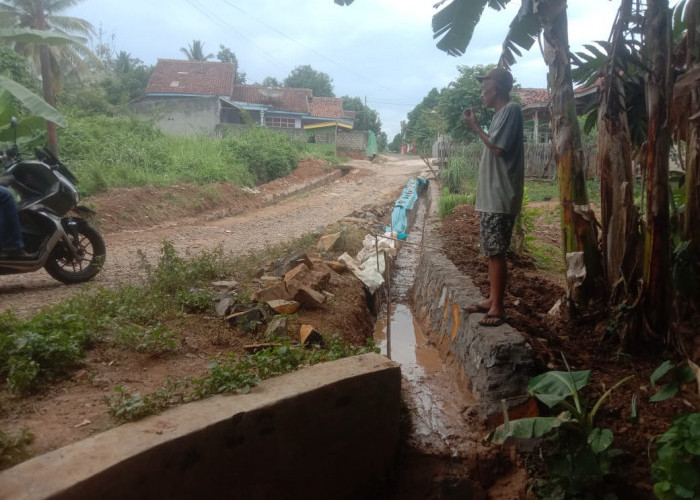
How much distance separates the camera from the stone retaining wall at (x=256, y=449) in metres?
1.86

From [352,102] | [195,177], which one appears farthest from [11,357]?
[352,102]

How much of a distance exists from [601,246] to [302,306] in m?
2.33

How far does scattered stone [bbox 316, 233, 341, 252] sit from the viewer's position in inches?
269

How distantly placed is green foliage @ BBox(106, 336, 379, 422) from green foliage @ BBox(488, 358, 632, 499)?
1119mm

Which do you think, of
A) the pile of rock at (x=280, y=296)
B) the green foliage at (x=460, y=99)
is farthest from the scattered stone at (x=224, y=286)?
the green foliage at (x=460, y=99)

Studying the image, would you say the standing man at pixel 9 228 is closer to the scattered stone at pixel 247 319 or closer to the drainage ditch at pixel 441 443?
the scattered stone at pixel 247 319

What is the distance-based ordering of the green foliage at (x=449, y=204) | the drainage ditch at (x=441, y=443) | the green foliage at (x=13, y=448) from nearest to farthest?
the green foliage at (x=13, y=448) < the drainage ditch at (x=441, y=443) < the green foliage at (x=449, y=204)

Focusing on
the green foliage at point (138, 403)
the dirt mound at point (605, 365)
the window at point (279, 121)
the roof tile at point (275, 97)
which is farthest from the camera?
the window at point (279, 121)

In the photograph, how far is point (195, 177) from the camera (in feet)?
42.0

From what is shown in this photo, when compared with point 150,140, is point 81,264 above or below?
below

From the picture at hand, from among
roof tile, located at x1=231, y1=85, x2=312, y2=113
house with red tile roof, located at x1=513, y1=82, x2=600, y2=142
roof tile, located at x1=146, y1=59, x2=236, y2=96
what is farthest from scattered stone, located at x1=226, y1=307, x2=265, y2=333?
roof tile, located at x1=231, y1=85, x2=312, y2=113

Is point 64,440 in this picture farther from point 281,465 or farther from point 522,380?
point 522,380

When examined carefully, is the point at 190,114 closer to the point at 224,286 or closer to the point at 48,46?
the point at 48,46

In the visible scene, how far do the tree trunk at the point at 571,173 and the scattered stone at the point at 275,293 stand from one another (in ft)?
7.01
